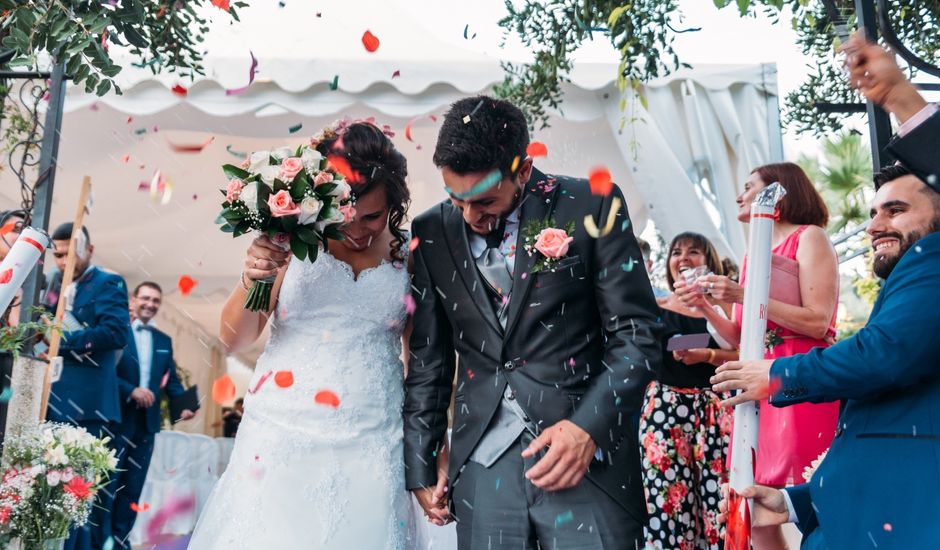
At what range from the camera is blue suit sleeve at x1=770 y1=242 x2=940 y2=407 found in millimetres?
2045

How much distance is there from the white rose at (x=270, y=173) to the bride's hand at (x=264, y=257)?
17cm

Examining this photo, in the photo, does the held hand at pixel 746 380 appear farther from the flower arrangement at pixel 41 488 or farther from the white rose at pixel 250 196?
the flower arrangement at pixel 41 488

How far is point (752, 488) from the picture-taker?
2328mm

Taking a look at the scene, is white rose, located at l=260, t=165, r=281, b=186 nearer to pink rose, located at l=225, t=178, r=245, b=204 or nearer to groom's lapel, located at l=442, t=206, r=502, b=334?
pink rose, located at l=225, t=178, r=245, b=204

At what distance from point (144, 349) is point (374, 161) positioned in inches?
191

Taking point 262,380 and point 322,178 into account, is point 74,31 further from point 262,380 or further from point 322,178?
point 262,380

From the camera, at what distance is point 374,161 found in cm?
Result: 316

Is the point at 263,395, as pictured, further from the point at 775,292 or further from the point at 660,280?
the point at 660,280

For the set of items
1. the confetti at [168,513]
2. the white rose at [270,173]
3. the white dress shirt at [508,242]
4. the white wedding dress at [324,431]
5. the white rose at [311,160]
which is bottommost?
the confetti at [168,513]

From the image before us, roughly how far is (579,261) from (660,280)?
15.8 ft

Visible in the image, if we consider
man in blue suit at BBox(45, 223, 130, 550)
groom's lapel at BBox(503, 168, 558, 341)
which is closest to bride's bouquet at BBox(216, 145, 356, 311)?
groom's lapel at BBox(503, 168, 558, 341)

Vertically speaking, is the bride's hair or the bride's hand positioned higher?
the bride's hair

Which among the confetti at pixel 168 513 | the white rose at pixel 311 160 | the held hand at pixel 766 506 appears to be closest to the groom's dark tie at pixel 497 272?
the white rose at pixel 311 160

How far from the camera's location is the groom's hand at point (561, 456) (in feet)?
7.89
